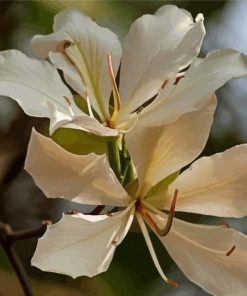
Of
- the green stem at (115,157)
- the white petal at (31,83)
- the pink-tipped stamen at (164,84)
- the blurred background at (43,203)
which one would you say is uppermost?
the pink-tipped stamen at (164,84)

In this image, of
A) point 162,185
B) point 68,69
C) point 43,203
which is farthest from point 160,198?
point 43,203

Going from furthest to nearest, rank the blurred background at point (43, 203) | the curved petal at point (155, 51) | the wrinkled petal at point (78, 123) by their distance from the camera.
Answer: the blurred background at point (43, 203) → the curved petal at point (155, 51) → the wrinkled petal at point (78, 123)

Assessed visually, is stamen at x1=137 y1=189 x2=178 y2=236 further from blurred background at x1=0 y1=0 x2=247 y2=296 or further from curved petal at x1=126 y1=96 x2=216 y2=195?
blurred background at x1=0 y1=0 x2=247 y2=296

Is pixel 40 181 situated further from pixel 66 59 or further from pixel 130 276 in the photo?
pixel 130 276

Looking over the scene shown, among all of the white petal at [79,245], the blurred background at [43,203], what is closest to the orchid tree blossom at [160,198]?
the white petal at [79,245]

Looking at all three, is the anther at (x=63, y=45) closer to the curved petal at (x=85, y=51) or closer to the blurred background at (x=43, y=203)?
the curved petal at (x=85, y=51)

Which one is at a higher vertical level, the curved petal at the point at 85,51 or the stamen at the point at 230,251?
the curved petal at the point at 85,51

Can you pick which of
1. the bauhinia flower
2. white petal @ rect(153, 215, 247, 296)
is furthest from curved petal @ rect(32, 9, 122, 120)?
white petal @ rect(153, 215, 247, 296)

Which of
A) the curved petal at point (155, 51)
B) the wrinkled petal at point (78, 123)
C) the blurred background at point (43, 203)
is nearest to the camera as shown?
Result: the wrinkled petal at point (78, 123)
